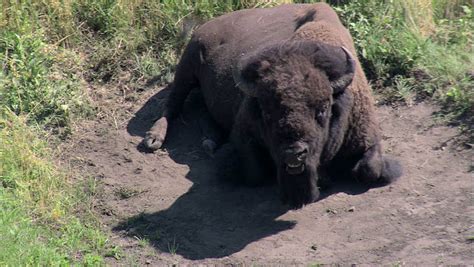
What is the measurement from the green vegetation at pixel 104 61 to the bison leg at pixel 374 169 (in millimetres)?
983

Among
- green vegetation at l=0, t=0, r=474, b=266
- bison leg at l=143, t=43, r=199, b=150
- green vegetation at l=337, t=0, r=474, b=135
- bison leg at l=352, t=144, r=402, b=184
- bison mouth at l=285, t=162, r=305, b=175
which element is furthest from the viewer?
bison leg at l=143, t=43, r=199, b=150

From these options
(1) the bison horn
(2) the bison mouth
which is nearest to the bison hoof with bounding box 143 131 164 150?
(2) the bison mouth

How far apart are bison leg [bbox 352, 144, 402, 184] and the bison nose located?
37.3 inches

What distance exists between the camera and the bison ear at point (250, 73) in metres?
6.62

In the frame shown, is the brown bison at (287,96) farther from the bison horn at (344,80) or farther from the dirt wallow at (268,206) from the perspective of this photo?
the dirt wallow at (268,206)

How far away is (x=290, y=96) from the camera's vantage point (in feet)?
20.7

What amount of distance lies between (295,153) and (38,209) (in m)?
2.11

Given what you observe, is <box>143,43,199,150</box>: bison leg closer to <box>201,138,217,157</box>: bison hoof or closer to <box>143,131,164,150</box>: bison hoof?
<box>143,131,164,150</box>: bison hoof

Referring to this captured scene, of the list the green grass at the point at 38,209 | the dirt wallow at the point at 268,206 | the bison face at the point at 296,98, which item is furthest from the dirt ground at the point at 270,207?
the bison face at the point at 296,98

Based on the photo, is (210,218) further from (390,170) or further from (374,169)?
(390,170)

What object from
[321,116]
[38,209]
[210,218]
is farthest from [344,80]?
[38,209]

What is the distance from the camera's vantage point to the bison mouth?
6.37 metres

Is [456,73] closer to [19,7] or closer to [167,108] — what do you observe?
[167,108]

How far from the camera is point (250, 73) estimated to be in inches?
264
